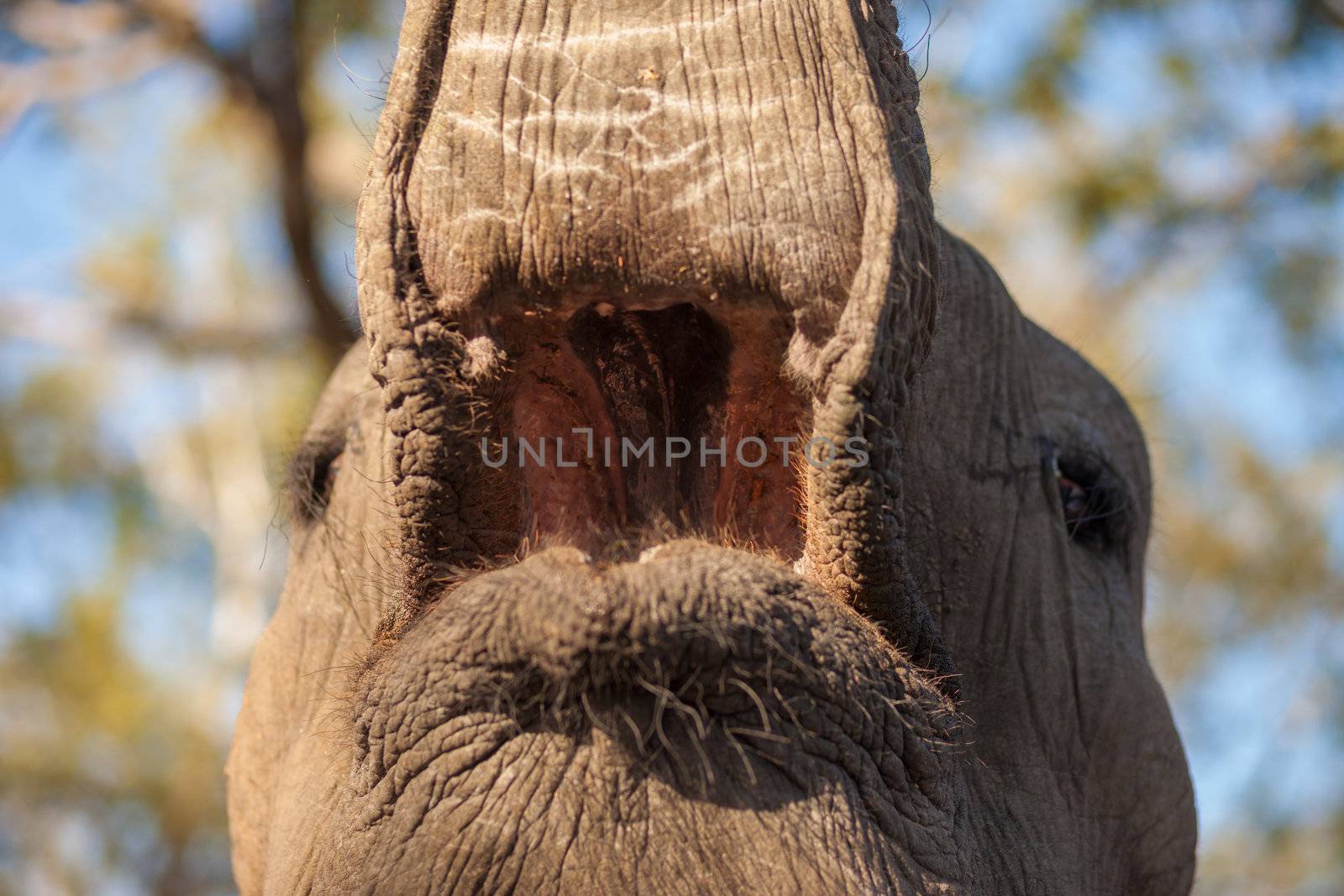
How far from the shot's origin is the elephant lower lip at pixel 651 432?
7.17 ft

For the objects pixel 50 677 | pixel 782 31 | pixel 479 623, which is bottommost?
pixel 479 623

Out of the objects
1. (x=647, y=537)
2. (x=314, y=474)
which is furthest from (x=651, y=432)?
(x=314, y=474)

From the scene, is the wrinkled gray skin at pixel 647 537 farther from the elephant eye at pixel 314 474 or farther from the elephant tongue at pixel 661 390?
the elephant eye at pixel 314 474

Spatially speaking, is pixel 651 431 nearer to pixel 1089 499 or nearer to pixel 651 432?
pixel 651 432

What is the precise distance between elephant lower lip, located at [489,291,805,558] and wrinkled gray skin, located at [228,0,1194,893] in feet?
0.13

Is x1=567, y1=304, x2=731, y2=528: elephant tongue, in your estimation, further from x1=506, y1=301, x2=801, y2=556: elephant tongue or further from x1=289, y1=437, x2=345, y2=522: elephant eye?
x1=289, y1=437, x2=345, y2=522: elephant eye

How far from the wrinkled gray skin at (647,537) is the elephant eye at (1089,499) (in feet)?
3.74

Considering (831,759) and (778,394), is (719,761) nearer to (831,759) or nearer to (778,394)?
(831,759)

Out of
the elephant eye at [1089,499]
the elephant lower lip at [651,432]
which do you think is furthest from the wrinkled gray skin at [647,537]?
the elephant eye at [1089,499]

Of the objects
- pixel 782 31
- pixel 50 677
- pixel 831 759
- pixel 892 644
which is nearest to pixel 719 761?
pixel 831 759

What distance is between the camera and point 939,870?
2.30m

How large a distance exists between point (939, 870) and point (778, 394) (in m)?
0.78

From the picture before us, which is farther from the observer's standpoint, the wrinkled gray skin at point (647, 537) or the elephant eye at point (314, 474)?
the elephant eye at point (314, 474)

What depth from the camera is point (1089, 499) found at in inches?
135
